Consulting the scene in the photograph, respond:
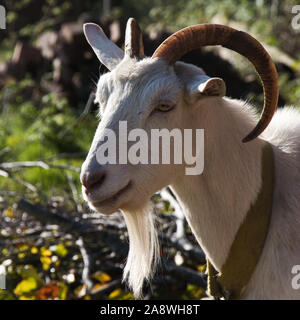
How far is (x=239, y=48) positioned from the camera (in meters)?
2.42

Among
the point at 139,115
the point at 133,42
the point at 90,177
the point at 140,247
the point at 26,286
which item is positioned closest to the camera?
the point at 90,177

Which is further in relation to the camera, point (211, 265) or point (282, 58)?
point (282, 58)

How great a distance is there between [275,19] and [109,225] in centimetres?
845

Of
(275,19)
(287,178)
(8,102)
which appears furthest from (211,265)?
(275,19)

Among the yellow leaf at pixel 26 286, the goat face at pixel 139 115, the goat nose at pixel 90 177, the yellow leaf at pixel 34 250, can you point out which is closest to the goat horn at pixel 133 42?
the goat face at pixel 139 115

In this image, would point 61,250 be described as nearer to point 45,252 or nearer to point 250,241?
point 45,252

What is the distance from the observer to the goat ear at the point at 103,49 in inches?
108

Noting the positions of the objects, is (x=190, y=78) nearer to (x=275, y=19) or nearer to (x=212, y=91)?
(x=212, y=91)

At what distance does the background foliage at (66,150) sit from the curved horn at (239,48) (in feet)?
2.83

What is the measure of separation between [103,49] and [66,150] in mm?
5422

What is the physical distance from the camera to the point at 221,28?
2416 mm

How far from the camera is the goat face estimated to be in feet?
7.29

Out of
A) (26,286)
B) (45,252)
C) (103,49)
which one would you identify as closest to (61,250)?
(45,252)

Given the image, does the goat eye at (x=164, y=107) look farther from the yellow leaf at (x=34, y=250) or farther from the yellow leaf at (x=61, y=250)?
the yellow leaf at (x=34, y=250)
